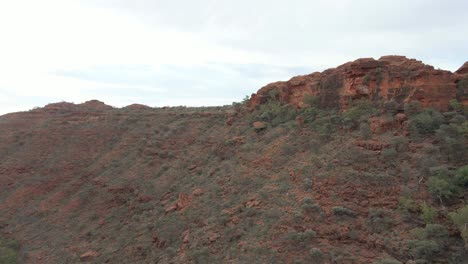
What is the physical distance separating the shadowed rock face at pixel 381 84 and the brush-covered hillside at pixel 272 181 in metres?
0.06

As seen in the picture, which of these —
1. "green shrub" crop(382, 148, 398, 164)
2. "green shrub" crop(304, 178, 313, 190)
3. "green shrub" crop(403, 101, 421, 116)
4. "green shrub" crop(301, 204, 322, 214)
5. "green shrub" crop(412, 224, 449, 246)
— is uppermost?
"green shrub" crop(403, 101, 421, 116)

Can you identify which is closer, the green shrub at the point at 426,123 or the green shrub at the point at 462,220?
the green shrub at the point at 462,220

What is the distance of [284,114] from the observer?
20.7m

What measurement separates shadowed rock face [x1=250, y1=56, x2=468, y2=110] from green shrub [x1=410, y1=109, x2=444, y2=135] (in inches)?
35.3

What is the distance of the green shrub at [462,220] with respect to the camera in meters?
11.1

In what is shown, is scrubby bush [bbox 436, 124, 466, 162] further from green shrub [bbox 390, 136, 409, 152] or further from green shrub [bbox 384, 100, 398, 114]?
green shrub [bbox 384, 100, 398, 114]

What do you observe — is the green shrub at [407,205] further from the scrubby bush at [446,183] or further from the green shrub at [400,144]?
the green shrub at [400,144]

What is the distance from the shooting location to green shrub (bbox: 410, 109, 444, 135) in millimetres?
15461

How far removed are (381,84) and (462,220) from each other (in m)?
7.78

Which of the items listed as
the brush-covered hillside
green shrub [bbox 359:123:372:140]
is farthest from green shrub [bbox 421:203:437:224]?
green shrub [bbox 359:123:372:140]

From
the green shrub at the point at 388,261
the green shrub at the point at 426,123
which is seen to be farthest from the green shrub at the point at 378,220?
the green shrub at the point at 426,123

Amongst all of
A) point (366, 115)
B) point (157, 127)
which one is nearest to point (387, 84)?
point (366, 115)

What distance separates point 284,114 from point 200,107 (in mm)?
13039

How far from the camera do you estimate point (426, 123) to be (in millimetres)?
15453
